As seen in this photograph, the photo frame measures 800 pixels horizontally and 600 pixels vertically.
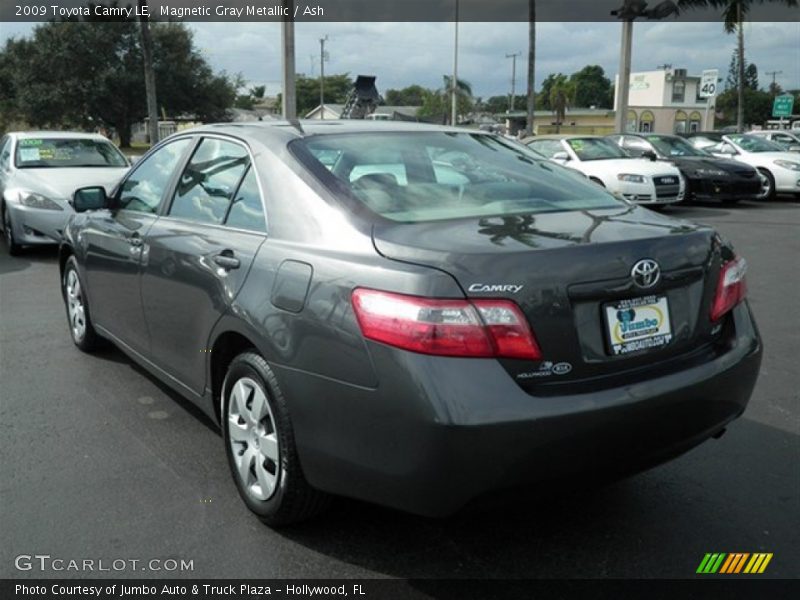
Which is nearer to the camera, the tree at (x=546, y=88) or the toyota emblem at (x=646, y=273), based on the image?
the toyota emblem at (x=646, y=273)

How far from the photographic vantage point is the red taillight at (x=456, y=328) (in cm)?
231

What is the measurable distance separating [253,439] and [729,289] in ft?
6.36

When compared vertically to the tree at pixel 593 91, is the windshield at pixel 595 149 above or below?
below

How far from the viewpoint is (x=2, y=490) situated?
334 centimetres

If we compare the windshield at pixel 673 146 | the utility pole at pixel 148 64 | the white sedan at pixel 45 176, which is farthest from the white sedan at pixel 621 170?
the utility pole at pixel 148 64

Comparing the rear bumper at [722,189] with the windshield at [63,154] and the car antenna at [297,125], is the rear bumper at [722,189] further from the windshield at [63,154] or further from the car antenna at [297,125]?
the car antenna at [297,125]

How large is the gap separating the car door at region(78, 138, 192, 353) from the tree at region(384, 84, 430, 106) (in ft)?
425

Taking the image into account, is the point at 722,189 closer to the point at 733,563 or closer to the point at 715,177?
the point at 715,177

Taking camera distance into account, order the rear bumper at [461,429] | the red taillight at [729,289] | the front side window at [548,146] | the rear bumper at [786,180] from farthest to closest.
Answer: the rear bumper at [786,180]
the front side window at [548,146]
the red taillight at [729,289]
the rear bumper at [461,429]

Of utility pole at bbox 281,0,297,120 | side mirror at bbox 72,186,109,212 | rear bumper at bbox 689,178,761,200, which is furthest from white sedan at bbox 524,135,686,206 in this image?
side mirror at bbox 72,186,109,212

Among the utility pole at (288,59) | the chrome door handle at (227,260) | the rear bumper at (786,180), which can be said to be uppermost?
the utility pole at (288,59)

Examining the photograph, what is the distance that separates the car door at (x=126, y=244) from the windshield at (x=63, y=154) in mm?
5866

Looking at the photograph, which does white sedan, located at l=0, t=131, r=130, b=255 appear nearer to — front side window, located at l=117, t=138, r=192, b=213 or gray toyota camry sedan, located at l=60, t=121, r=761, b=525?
front side window, located at l=117, t=138, r=192, b=213

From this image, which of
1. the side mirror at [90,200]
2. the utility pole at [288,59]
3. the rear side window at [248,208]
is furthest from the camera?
the utility pole at [288,59]
